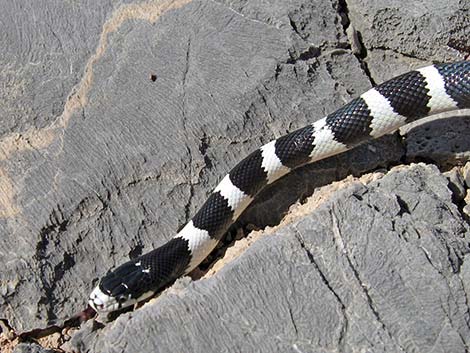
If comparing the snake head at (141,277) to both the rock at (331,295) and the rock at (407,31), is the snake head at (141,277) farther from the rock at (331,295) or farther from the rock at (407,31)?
the rock at (407,31)

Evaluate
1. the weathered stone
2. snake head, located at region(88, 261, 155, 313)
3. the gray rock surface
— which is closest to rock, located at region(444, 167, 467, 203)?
the gray rock surface

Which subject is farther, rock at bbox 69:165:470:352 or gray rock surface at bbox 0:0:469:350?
gray rock surface at bbox 0:0:469:350

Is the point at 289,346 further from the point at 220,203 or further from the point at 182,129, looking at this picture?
the point at 182,129

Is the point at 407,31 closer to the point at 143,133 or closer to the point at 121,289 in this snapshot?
the point at 143,133

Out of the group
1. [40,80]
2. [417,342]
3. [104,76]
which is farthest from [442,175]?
[40,80]

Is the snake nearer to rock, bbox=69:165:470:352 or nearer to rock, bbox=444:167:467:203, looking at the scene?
rock, bbox=444:167:467:203

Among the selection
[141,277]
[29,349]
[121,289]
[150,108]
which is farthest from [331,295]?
[150,108]
